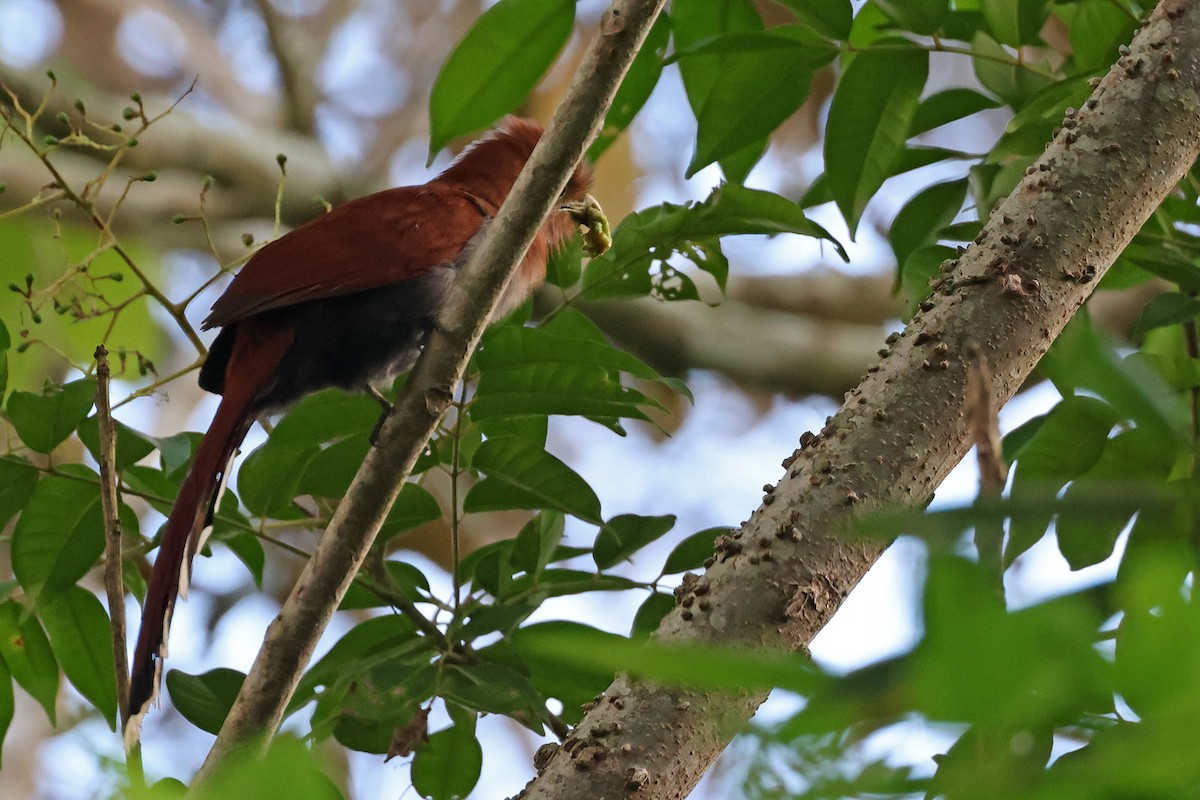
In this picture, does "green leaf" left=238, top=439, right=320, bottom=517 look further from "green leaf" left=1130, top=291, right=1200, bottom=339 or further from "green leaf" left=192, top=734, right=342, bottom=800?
"green leaf" left=192, top=734, right=342, bottom=800

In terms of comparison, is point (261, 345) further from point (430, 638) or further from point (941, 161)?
point (941, 161)

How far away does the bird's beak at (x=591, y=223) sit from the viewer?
212 centimetres

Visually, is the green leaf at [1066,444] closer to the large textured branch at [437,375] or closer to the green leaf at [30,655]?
the large textured branch at [437,375]

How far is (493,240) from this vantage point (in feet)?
4.04

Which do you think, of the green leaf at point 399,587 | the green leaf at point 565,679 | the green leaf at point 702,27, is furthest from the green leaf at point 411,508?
the green leaf at point 702,27

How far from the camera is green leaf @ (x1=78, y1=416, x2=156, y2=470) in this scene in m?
1.40

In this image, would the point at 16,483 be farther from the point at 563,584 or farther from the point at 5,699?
the point at 563,584

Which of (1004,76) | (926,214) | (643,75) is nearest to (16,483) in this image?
(643,75)

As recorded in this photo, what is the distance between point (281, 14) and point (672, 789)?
4430mm

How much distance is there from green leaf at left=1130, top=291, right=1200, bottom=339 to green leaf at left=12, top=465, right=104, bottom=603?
1.17 m

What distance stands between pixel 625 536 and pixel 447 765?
0.34 m

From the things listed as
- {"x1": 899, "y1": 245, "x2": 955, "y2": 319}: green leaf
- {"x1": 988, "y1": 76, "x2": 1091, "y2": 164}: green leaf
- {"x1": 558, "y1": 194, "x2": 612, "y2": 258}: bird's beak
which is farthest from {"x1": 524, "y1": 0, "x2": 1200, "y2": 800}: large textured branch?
{"x1": 558, "y1": 194, "x2": 612, "y2": 258}: bird's beak

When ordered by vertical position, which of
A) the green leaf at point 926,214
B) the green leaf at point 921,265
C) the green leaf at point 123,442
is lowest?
the green leaf at point 123,442

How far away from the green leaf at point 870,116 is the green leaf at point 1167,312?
0.34 m
